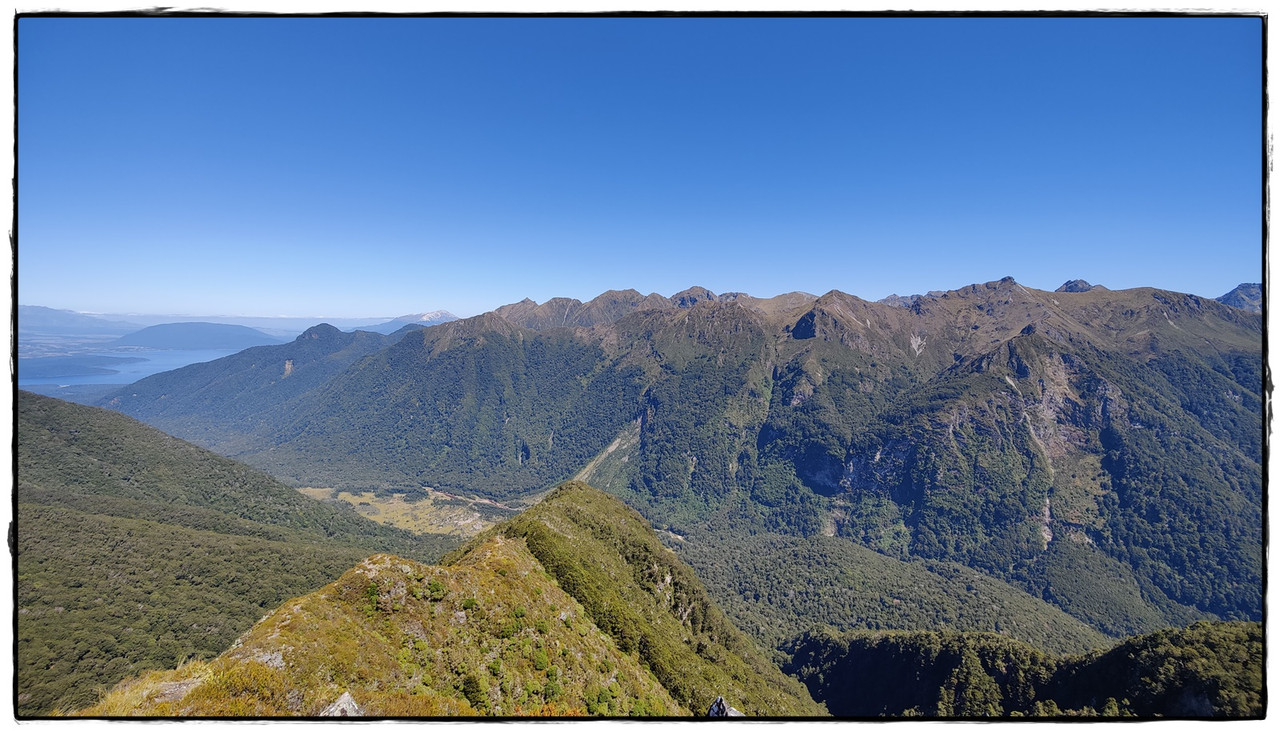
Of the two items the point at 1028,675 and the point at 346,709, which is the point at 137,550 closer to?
the point at 346,709

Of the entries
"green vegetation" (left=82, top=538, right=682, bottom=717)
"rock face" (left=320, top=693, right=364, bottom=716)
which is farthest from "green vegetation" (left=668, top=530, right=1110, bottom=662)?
"rock face" (left=320, top=693, right=364, bottom=716)

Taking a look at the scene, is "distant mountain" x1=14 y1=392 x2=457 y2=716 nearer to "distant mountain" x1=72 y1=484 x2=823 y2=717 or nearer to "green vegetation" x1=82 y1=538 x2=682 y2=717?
"green vegetation" x1=82 y1=538 x2=682 y2=717

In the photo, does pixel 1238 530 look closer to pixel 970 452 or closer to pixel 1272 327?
pixel 970 452

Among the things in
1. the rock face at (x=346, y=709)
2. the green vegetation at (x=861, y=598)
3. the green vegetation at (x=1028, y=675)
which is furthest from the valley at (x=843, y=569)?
the green vegetation at (x=861, y=598)

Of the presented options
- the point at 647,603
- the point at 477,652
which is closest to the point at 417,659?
the point at 477,652

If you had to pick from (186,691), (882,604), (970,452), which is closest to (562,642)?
(186,691)

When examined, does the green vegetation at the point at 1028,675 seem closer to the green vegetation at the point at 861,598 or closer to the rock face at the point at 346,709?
the green vegetation at the point at 861,598
